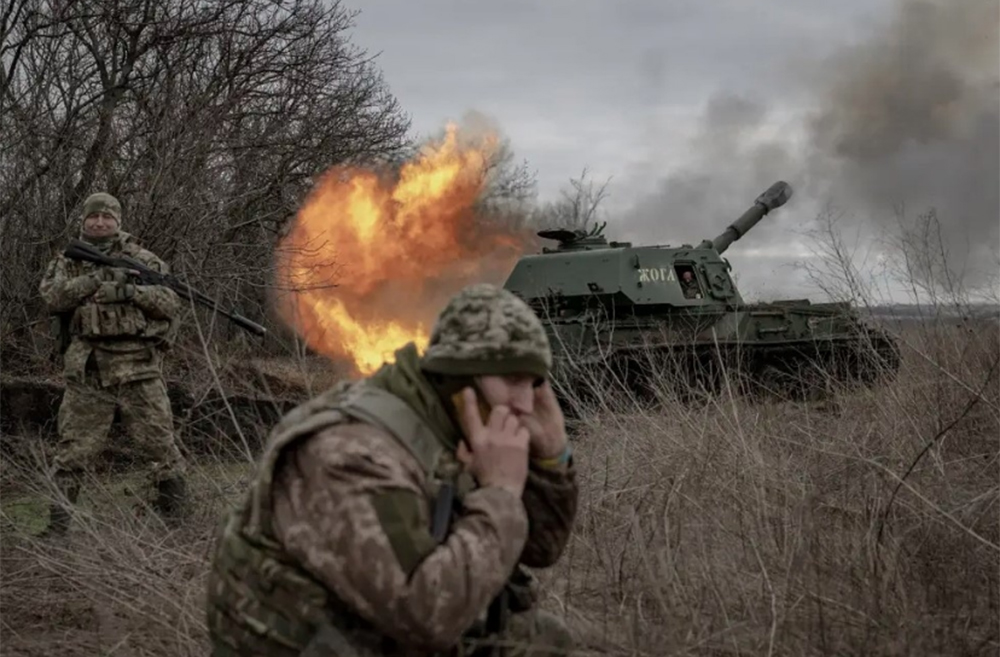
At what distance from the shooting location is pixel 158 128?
38.0ft

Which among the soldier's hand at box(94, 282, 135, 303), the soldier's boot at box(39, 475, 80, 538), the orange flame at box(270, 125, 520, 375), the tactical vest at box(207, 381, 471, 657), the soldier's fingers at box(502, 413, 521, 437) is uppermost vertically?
the orange flame at box(270, 125, 520, 375)

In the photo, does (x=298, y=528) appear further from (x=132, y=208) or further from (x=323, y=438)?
(x=132, y=208)

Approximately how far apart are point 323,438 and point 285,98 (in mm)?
13029

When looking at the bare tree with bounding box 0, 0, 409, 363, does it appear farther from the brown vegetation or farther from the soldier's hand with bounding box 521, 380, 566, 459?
the soldier's hand with bounding box 521, 380, 566, 459

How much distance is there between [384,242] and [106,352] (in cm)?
949

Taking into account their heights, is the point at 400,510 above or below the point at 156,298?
below

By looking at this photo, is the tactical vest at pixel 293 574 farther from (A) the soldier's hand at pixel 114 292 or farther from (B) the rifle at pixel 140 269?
(A) the soldier's hand at pixel 114 292

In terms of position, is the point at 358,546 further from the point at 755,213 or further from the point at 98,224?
the point at 755,213

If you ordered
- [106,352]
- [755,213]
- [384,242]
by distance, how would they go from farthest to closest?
[384,242]
[755,213]
[106,352]

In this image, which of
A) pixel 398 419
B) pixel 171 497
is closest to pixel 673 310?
pixel 171 497

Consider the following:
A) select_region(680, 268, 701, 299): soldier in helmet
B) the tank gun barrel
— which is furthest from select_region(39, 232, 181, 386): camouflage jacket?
the tank gun barrel

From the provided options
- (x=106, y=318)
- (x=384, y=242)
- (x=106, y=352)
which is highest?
(x=384, y=242)

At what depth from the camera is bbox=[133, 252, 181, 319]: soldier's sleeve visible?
5973 mm

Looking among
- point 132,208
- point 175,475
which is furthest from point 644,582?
point 132,208
